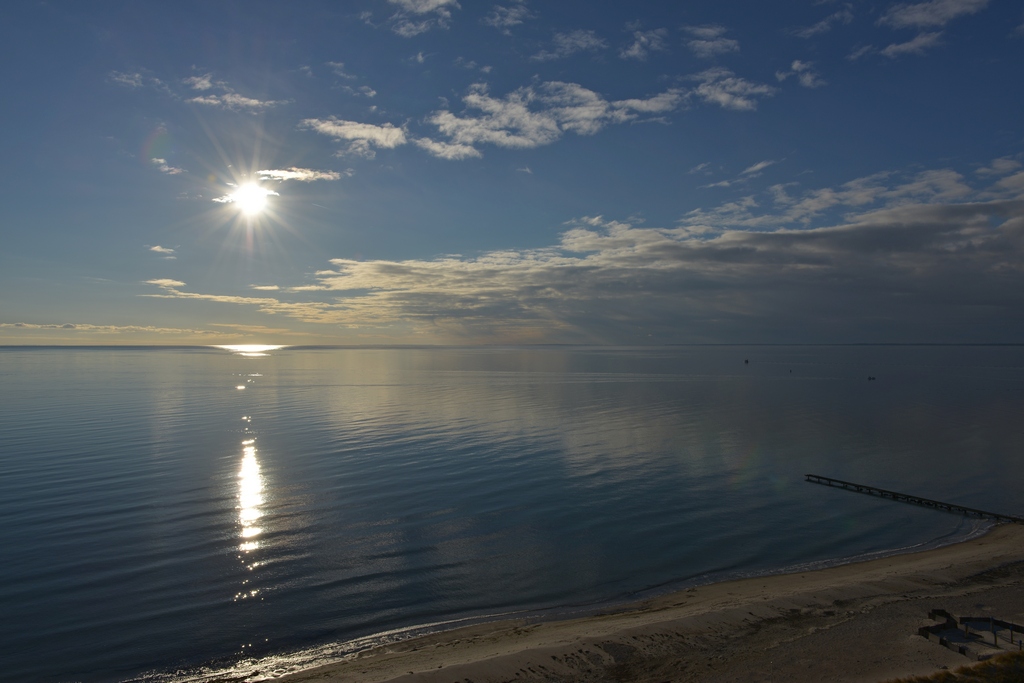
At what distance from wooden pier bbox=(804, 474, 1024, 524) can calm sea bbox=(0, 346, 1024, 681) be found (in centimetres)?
129

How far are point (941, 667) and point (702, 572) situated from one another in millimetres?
8995

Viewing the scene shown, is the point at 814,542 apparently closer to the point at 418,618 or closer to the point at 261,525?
the point at 418,618

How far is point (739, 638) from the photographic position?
16.6 m

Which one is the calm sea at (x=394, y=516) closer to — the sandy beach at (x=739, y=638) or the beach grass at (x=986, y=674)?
the sandy beach at (x=739, y=638)

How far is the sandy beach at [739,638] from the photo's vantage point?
14680 millimetres

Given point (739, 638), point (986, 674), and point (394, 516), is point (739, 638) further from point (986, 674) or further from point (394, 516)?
point (394, 516)

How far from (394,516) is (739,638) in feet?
59.1

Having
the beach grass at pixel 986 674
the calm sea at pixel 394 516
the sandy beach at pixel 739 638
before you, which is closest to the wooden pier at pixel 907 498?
the calm sea at pixel 394 516

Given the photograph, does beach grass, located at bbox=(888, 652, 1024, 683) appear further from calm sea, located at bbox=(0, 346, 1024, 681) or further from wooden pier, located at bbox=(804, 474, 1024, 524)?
wooden pier, located at bbox=(804, 474, 1024, 524)

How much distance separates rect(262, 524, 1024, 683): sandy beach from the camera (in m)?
14.7

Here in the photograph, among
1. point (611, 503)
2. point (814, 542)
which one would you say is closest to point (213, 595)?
point (611, 503)

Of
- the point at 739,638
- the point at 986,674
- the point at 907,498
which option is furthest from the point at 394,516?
the point at 907,498

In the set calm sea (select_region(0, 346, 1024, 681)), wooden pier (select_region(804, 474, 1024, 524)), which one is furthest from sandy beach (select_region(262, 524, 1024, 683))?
wooden pier (select_region(804, 474, 1024, 524))

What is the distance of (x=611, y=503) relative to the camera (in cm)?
3139
